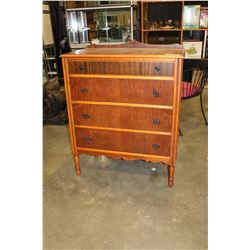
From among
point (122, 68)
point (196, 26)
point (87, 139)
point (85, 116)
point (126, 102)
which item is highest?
point (196, 26)

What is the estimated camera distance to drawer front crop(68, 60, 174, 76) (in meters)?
1.57

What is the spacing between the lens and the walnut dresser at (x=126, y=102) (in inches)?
63.3

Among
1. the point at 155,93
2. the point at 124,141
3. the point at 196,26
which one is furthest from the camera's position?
the point at 196,26

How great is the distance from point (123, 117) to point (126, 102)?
0.12m

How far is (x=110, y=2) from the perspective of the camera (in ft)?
12.6

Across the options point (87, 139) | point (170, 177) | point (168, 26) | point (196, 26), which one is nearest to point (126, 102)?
point (87, 139)

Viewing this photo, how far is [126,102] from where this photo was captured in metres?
1.74

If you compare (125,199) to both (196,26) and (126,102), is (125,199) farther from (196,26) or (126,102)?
(196,26)

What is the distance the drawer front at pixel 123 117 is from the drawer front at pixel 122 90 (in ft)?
0.21

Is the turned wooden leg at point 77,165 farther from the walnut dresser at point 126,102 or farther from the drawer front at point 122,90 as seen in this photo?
the drawer front at point 122,90
